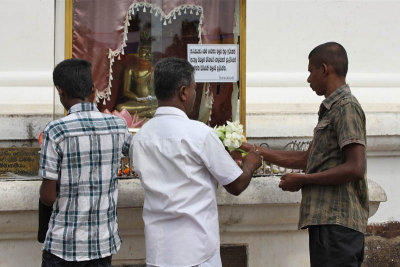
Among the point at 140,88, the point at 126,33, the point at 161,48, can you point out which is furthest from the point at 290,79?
the point at 126,33

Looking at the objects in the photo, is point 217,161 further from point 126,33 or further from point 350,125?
point 126,33

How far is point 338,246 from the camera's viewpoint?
9.77 feet

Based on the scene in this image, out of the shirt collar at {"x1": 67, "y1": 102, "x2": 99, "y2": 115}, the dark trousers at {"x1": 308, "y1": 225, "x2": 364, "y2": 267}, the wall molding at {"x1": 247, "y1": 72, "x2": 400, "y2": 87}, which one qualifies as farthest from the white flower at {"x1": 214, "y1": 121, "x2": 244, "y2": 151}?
the wall molding at {"x1": 247, "y1": 72, "x2": 400, "y2": 87}

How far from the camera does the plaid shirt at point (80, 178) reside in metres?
Answer: 2.79

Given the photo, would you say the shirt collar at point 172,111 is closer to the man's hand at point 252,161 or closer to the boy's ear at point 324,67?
the man's hand at point 252,161

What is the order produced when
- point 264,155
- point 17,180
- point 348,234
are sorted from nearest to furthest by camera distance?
point 348,234, point 264,155, point 17,180

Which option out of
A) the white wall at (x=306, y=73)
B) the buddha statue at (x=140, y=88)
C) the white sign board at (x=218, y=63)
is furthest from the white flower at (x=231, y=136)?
the white wall at (x=306, y=73)

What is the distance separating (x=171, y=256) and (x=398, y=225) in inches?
127

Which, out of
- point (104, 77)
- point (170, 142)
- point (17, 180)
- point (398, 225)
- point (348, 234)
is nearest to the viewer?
point (170, 142)

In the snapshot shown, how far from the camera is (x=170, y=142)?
272 centimetres

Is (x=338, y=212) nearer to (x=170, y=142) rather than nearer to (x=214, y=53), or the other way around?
(x=170, y=142)

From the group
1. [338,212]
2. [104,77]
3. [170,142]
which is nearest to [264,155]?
[338,212]

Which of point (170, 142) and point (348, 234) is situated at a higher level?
point (170, 142)

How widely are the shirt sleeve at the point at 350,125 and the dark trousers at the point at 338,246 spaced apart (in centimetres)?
45
